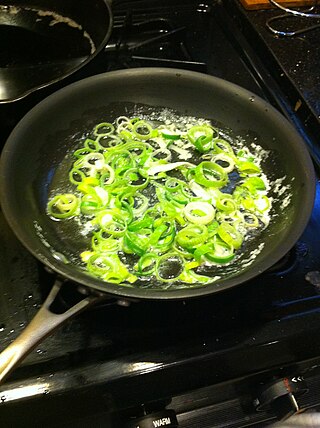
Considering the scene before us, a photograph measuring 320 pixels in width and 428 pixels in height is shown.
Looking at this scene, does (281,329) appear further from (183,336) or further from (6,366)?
(6,366)

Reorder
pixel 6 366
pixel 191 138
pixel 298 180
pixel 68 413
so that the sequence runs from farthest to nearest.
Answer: pixel 191 138 → pixel 298 180 → pixel 68 413 → pixel 6 366

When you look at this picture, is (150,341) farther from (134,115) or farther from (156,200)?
(134,115)

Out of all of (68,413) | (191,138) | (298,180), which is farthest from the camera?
(191,138)

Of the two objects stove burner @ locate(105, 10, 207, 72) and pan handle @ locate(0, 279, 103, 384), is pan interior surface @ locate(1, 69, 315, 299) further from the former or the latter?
stove burner @ locate(105, 10, 207, 72)

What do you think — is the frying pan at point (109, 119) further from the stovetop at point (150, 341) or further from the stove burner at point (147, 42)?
the stove burner at point (147, 42)

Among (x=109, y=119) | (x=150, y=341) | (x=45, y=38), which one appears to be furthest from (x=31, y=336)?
(x=45, y=38)

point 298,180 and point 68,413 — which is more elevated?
point 298,180

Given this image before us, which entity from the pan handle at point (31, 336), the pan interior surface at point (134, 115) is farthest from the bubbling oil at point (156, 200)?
the pan handle at point (31, 336)

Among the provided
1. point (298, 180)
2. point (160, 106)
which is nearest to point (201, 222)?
point (298, 180)
